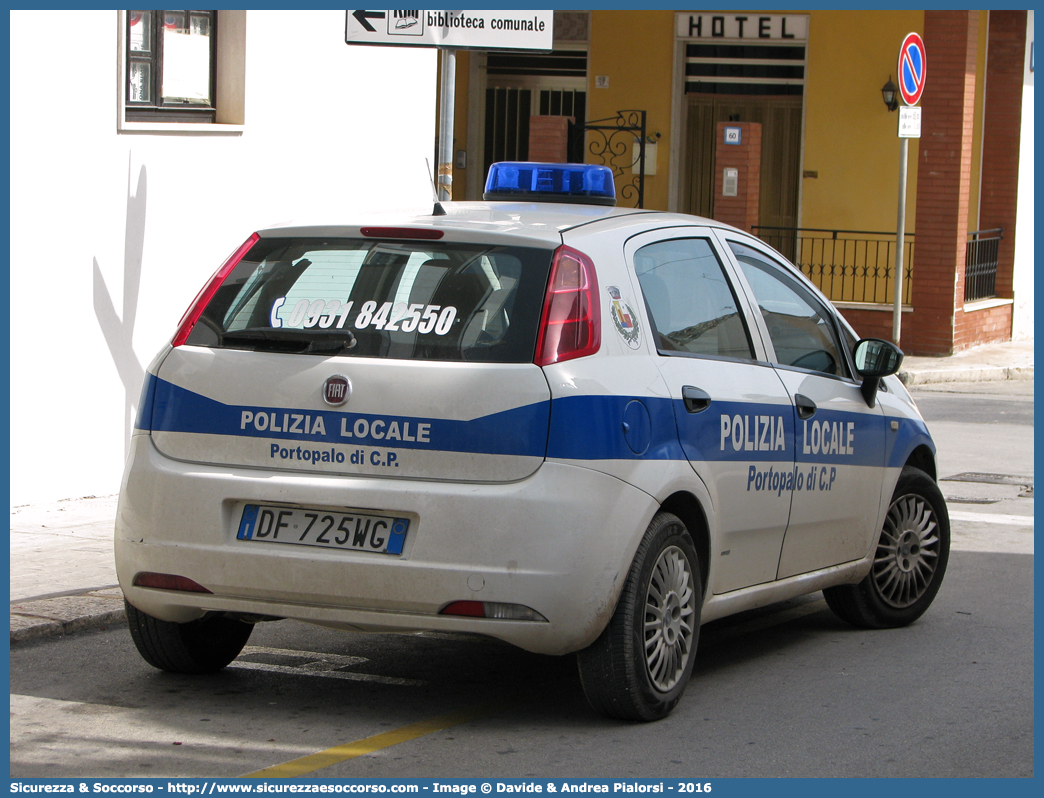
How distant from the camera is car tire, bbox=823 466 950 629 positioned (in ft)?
21.4

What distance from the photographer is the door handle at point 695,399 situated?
199 inches

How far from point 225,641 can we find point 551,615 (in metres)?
1.53

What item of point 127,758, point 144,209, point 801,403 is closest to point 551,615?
point 127,758

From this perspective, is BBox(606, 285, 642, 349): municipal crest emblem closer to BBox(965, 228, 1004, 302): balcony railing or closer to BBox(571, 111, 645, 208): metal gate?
BBox(965, 228, 1004, 302): balcony railing

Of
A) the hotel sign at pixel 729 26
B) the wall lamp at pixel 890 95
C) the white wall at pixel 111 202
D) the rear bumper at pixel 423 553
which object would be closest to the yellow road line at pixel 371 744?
the rear bumper at pixel 423 553

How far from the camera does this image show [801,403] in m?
5.77

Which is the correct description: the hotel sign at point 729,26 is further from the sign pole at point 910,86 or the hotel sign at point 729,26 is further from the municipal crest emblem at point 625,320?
the municipal crest emblem at point 625,320

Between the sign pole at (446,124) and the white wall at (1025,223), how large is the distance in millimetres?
14737

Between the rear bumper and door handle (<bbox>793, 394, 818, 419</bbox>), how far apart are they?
1.20 metres

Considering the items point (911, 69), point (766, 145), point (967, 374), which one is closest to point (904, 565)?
point (911, 69)

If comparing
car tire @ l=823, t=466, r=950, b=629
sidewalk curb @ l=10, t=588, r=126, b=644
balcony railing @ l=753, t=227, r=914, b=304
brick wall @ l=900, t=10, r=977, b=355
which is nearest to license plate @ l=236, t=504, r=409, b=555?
sidewalk curb @ l=10, t=588, r=126, b=644

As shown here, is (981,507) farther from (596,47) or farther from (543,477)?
(596,47)

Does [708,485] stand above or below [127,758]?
above

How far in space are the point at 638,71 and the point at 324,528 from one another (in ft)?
61.5
